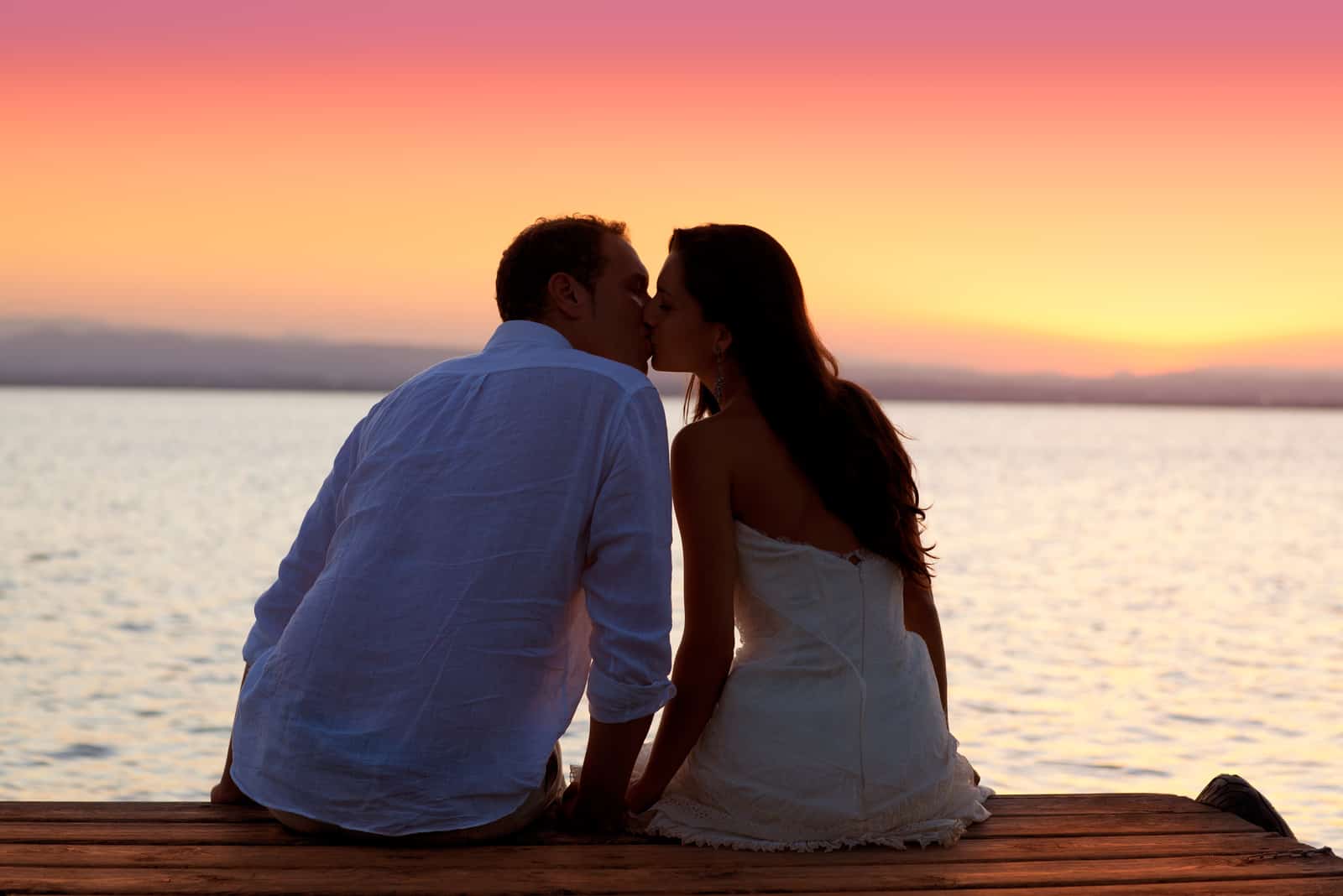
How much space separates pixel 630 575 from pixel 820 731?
55cm

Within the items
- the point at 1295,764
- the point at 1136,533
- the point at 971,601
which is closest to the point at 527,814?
the point at 1295,764

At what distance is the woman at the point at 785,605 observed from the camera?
2791 mm

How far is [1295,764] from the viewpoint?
8406 millimetres

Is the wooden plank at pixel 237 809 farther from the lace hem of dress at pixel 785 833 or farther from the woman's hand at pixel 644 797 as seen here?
the woman's hand at pixel 644 797

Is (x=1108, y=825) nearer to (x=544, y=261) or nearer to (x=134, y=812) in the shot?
(x=544, y=261)

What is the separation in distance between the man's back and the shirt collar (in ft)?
0.21

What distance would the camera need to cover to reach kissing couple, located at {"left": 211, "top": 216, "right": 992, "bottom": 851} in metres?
2.55

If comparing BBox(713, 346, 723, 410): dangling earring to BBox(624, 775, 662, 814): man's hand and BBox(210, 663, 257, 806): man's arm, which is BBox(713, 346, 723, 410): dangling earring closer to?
BBox(624, 775, 662, 814): man's hand

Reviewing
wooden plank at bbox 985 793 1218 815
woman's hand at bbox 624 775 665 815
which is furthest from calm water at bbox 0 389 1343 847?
woman's hand at bbox 624 775 665 815

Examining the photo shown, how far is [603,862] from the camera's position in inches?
102

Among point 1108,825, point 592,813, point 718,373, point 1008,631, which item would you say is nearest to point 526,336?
point 718,373

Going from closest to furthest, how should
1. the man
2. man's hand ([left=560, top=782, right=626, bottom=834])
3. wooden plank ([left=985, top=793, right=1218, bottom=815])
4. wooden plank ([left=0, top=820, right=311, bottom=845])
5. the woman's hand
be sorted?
the man
wooden plank ([left=0, top=820, right=311, bottom=845])
man's hand ([left=560, top=782, right=626, bottom=834])
the woman's hand
wooden plank ([left=985, top=793, right=1218, bottom=815])

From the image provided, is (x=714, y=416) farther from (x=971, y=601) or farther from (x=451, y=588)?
(x=971, y=601)

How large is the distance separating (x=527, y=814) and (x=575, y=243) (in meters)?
1.18
